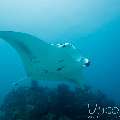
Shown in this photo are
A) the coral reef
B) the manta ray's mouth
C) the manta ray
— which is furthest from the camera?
the coral reef

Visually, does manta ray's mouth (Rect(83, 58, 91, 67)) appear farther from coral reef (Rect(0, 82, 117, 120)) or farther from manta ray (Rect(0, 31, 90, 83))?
coral reef (Rect(0, 82, 117, 120))

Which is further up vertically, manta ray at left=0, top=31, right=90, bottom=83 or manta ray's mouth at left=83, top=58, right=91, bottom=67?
manta ray at left=0, top=31, right=90, bottom=83

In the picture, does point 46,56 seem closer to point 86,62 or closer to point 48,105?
point 86,62

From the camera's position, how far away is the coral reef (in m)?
7.46

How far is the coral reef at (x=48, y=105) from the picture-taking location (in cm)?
746

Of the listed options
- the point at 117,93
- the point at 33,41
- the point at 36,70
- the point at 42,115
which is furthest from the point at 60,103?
the point at 117,93

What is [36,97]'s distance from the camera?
919cm

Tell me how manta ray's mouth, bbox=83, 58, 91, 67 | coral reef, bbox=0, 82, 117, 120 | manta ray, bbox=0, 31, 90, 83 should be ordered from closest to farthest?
manta ray's mouth, bbox=83, 58, 91, 67 → manta ray, bbox=0, 31, 90, 83 → coral reef, bbox=0, 82, 117, 120

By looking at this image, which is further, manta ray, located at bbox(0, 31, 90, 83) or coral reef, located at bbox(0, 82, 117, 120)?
coral reef, located at bbox(0, 82, 117, 120)

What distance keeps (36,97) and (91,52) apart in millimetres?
28858

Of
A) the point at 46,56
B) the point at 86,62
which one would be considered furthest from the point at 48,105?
the point at 86,62

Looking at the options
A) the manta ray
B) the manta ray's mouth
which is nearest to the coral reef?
the manta ray

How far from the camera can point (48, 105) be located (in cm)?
782

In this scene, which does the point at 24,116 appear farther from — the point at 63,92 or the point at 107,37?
the point at 107,37
